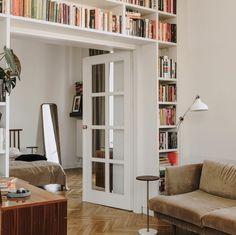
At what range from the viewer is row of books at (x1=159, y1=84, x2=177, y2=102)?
4.92 m

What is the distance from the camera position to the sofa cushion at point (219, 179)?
3.87m

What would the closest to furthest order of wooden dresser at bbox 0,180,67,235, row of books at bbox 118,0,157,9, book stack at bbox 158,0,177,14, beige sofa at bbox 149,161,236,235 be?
1. wooden dresser at bbox 0,180,67,235
2. beige sofa at bbox 149,161,236,235
3. row of books at bbox 118,0,157,9
4. book stack at bbox 158,0,177,14

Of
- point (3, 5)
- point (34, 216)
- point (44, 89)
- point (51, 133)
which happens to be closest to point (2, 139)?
point (3, 5)

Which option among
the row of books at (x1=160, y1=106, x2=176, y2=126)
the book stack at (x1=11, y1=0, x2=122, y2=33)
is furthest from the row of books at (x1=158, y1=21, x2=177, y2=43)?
the row of books at (x1=160, y1=106, x2=176, y2=126)

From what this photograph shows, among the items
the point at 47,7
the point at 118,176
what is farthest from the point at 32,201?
the point at 118,176

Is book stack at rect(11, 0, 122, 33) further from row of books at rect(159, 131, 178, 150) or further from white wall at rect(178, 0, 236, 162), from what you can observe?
row of books at rect(159, 131, 178, 150)

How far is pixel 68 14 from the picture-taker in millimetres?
4023

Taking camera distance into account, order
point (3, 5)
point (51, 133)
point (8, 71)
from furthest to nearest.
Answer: point (51, 133), point (3, 5), point (8, 71)

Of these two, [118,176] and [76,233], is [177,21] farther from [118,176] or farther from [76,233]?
[76,233]

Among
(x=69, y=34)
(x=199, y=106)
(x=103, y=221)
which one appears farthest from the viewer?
(x=103, y=221)

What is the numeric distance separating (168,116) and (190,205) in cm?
166

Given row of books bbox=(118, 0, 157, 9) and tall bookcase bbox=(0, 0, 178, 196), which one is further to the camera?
row of books bbox=(118, 0, 157, 9)

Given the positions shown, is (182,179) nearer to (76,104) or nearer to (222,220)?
(222,220)

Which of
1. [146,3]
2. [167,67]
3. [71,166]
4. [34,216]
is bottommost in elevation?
[71,166]
